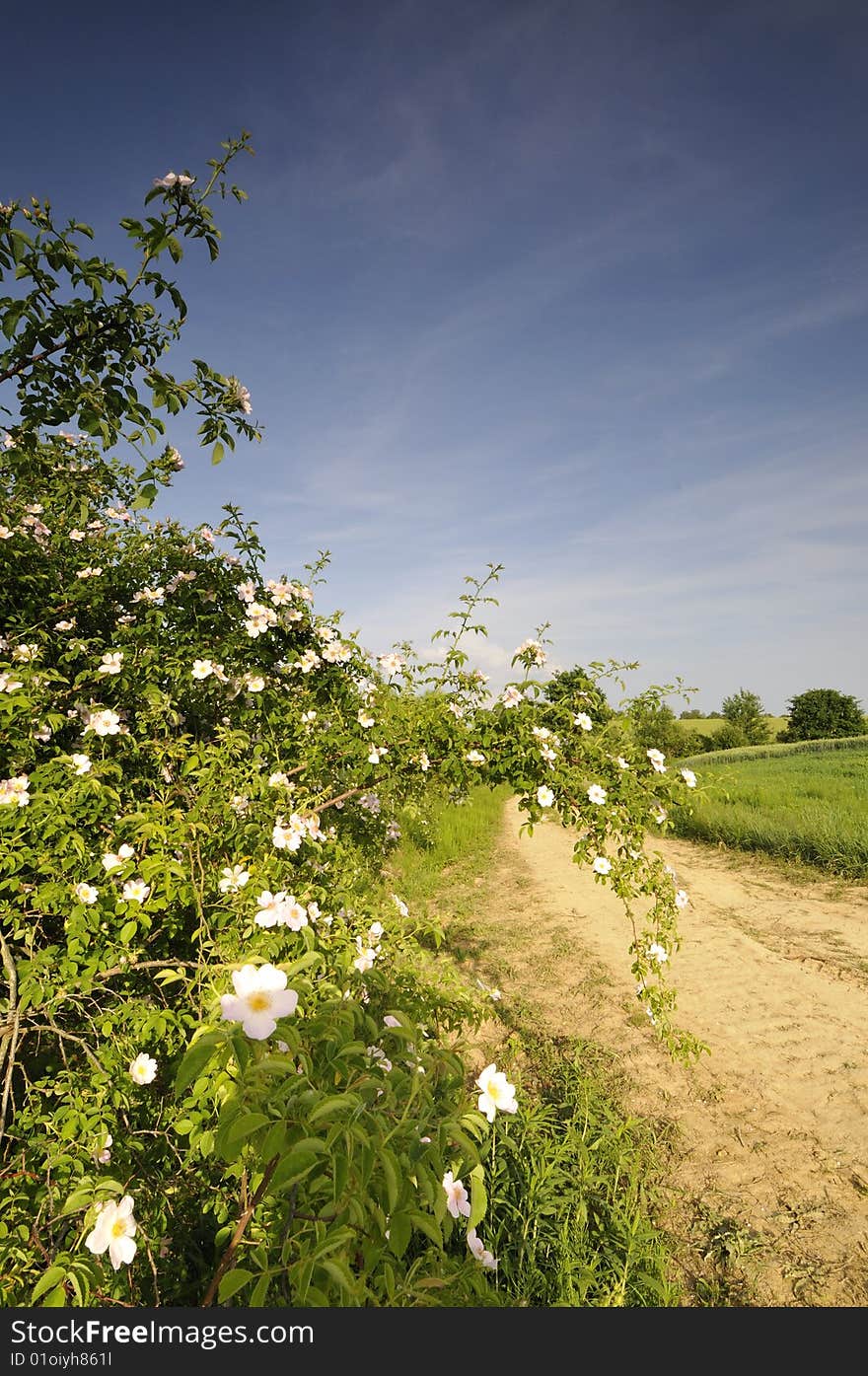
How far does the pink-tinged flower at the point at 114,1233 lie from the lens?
4.08ft

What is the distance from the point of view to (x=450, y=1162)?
4.03 feet

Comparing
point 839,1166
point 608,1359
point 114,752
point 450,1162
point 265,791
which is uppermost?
point 114,752

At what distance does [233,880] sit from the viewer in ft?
7.23

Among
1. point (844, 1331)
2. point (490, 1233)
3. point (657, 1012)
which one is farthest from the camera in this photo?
point (657, 1012)

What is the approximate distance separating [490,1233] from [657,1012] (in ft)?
3.51

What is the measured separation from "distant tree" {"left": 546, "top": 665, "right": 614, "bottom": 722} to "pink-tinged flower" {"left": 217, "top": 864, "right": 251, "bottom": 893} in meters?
1.65

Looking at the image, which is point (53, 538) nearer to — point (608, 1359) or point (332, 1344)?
point (332, 1344)

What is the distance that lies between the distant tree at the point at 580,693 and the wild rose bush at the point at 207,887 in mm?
19

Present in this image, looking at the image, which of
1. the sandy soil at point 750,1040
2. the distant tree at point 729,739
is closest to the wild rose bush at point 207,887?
the sandy soil at point 750,1040

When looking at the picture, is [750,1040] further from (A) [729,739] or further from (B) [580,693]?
(A) [729,739]

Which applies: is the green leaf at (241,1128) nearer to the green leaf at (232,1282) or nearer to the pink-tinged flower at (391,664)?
the green leaf at (232,1282)

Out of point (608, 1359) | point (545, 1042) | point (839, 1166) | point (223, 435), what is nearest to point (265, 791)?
point (223, 435)

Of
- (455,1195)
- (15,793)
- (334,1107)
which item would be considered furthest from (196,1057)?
(15,793)

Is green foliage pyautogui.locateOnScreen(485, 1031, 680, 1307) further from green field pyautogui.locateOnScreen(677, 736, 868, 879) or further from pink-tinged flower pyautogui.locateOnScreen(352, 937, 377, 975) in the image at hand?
green field pyautogui.locateOnScreen(677, 736, 868, 879)
